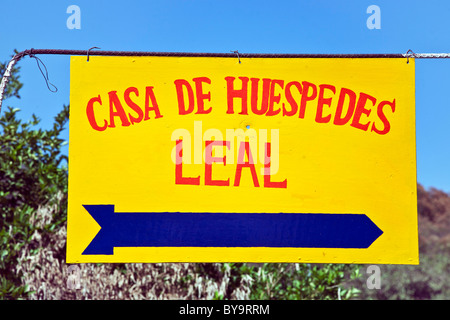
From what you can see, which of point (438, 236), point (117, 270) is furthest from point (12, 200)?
point (438, 236)

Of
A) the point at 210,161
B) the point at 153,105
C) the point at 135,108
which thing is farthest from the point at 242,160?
the point at 135,108

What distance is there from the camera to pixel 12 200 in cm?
1051

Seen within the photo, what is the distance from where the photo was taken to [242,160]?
4.87 meters

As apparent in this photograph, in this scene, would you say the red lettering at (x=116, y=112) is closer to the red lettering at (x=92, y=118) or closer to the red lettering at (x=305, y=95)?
the red lettering at (x=92, y=118)

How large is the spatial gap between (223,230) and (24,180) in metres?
7.03

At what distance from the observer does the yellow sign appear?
4.75 metres

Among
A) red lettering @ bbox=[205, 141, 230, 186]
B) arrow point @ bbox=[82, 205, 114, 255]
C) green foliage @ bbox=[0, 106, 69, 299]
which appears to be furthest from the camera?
green foliage @ bbox=[0, 106, 69, 299]

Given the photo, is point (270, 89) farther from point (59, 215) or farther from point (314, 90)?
point (59, 215)

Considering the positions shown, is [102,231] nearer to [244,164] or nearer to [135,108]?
[135,108]

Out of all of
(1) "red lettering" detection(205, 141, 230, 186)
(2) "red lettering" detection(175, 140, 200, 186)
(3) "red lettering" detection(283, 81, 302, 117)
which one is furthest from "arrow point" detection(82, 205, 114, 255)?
(3) "red lettering" detection(283, 81, 302, 117)

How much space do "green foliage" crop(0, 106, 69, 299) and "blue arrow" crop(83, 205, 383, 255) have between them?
18.8ft

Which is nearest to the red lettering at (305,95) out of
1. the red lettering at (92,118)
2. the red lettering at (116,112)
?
the red lettering at (116,112)

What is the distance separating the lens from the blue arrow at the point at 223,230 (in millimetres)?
4723

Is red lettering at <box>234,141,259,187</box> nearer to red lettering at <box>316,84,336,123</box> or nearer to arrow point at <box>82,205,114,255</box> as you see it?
red lettering at <box>316,84,336,123</box>
